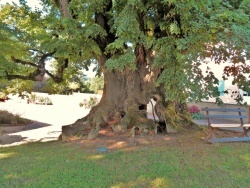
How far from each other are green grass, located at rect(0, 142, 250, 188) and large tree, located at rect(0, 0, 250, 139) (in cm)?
121

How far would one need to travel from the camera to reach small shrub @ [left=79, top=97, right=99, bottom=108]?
20.0m

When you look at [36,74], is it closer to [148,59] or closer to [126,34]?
[148,59]

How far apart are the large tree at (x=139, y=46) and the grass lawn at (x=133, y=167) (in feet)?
3.94

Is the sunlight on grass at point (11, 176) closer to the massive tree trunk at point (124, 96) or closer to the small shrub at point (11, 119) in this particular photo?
the massive tree trunk at point (124, 96)

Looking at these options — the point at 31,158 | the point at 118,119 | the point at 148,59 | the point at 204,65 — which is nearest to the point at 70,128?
the point at 118,119

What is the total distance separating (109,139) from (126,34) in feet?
8.75

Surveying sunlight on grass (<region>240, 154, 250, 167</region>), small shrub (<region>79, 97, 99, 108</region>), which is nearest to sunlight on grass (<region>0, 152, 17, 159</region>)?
sunlight on grass (<region>240, 154, 250, 167</region>)

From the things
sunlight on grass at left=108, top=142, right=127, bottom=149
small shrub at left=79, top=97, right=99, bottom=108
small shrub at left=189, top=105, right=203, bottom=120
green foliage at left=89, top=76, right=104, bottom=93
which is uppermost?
green foliage at left=89, top=76, right=104, bottom=93

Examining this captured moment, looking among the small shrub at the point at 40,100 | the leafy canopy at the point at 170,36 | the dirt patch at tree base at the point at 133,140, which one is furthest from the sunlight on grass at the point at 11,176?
the small shrub at the point at 40,100

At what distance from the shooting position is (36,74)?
8.21 meters

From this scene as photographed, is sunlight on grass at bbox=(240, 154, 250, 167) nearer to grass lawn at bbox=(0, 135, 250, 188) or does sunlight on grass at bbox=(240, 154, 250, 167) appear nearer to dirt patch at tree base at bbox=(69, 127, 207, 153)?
grass lawn at bbox=(0, 135, 250, 188)

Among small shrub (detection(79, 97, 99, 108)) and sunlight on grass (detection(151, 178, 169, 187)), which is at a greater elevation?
small shrub (detection(79, 97, 99, 108))

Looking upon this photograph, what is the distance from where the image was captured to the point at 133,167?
4.43 m

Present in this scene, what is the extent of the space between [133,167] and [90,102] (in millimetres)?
15982
